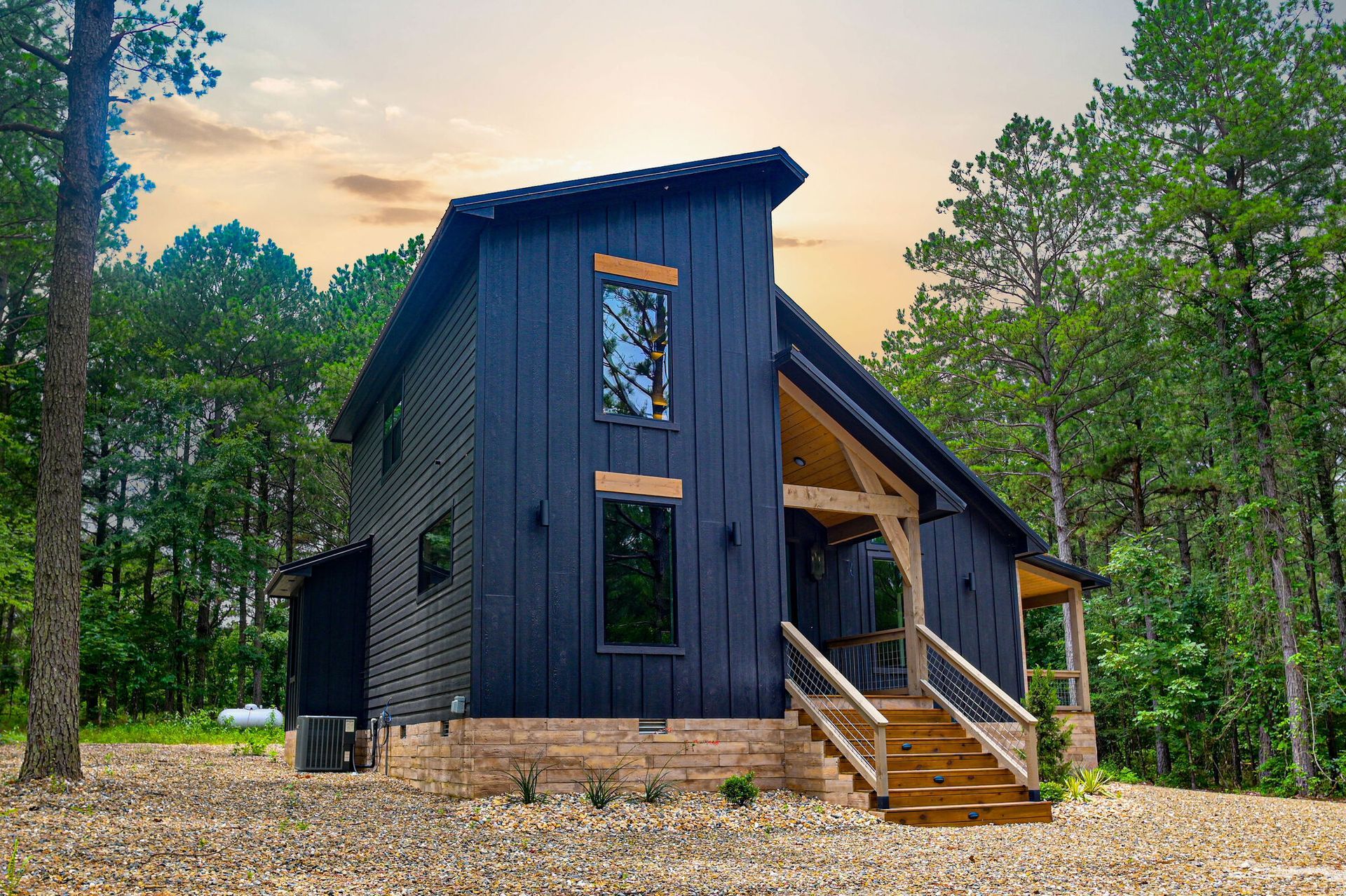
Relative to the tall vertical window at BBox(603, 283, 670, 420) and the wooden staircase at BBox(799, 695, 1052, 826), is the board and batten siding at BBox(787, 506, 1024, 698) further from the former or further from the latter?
the tall vertical window at BBox(603, 283, 670, 420)

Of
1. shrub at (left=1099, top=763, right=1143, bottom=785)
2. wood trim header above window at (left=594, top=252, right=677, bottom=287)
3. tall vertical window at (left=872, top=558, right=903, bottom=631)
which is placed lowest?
shrub at (left=1099, top=763, right=1143, bottom=785)

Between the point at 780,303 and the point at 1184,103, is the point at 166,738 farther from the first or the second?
the point at 1184,103

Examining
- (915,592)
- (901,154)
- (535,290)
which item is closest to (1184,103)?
(901,154)

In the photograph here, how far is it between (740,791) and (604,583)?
2408 mm

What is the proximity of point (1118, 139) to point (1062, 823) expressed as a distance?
14.5 m

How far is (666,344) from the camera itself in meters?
11.5

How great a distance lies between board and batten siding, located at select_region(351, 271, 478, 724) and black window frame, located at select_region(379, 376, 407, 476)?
7.1 inches

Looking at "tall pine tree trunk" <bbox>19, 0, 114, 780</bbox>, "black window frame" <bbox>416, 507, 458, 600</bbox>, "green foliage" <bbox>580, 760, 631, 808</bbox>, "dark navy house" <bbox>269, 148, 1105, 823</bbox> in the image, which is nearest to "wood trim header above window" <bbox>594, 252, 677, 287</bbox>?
"dark navy house" <bbox>269, 148, 1105, 823</bbox>

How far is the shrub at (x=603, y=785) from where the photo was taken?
9.21 meters

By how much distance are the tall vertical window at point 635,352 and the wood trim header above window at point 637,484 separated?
703 mm

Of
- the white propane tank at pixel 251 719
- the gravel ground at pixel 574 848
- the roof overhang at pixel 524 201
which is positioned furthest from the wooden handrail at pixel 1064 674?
the white propane tank at pixel 251 719

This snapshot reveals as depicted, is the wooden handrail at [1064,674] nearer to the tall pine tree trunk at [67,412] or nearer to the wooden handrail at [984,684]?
the wooden handrail at [984,684]

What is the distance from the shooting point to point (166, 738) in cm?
2066

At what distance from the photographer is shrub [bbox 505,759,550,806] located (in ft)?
30.2
